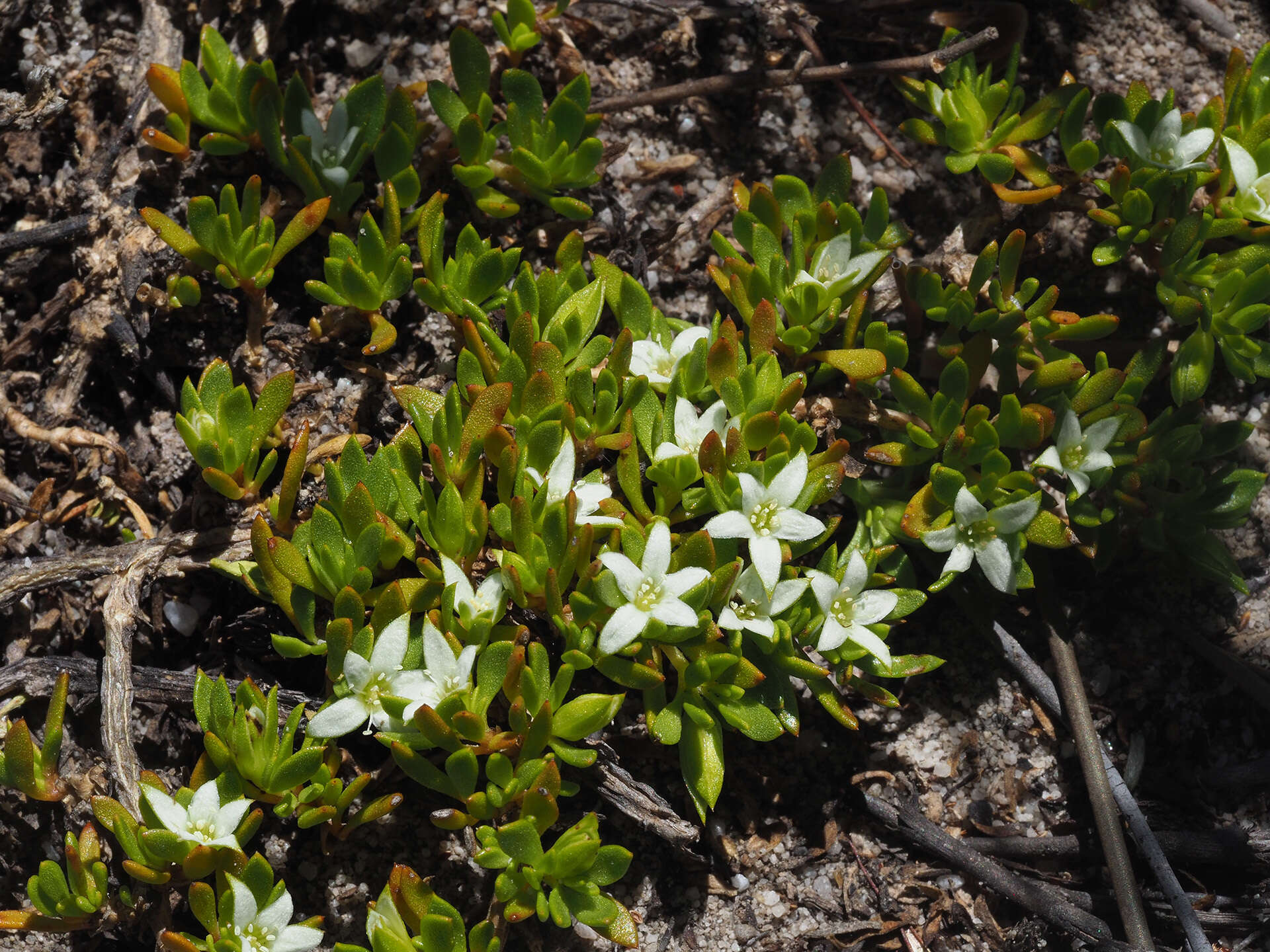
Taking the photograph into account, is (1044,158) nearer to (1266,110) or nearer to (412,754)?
(1266,110)

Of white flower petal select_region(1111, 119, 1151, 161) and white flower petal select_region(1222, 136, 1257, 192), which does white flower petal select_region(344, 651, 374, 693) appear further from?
white flower petal select_region(1222, 136, 1257, 192)

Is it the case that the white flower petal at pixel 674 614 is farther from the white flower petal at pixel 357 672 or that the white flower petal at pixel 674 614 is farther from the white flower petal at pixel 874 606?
the white flower petal at pixel 357 672

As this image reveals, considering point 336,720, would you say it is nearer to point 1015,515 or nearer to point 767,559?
point 767,559

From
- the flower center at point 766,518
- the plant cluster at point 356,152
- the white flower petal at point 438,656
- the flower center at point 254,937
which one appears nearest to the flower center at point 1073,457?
the flower center at point 766,518

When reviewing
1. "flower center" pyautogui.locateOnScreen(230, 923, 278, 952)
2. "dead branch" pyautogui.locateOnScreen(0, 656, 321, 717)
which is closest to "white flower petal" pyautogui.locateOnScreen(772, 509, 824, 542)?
"dead branch" pyautogui.locateOnScreen(0, 656, 321, 717)

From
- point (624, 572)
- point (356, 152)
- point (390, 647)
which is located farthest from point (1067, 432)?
A: point (356, 152)

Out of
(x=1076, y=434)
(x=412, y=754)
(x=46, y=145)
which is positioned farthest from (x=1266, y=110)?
(x=46, y=145)

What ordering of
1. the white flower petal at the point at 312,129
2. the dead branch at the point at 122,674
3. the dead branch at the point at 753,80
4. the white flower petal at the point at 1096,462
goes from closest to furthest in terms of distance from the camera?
the dead branch at the point at 122,674 → the white flower petal at the point at 1096,462 → the white flower petal at the point at 312,129 → the dead branch at the point at 753,80
